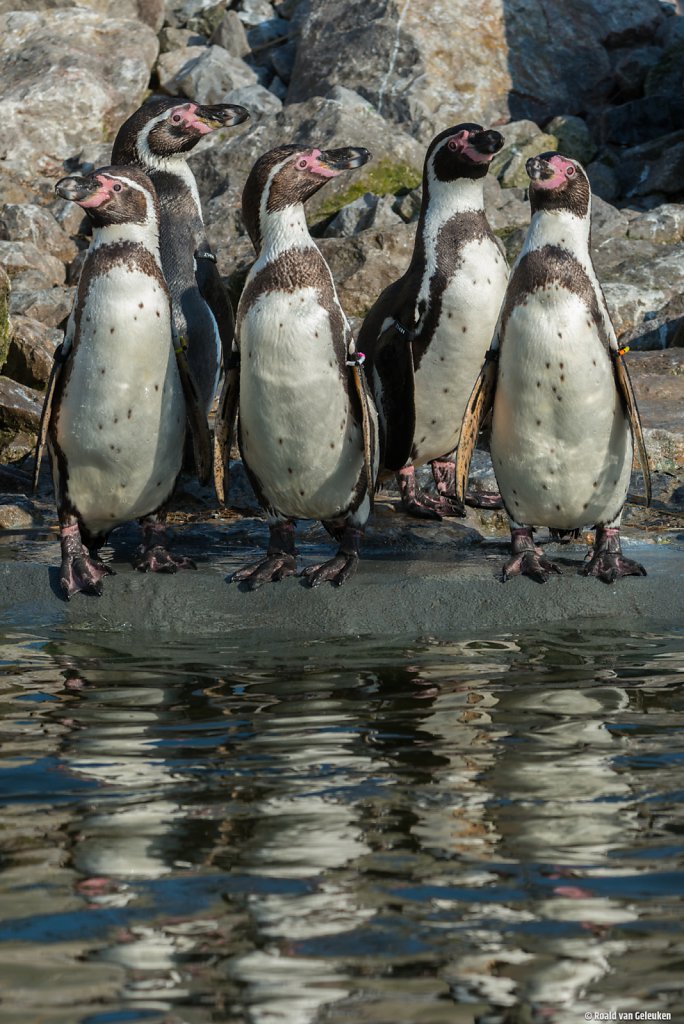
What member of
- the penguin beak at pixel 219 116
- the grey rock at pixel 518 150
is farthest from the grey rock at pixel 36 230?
the penguin beak at pixel 219 116

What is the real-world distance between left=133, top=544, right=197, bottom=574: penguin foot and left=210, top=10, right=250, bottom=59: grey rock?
48.3 ft

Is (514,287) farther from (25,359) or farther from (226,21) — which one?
(226,21)

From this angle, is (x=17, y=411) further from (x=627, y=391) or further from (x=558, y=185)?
(x=627, y=391)

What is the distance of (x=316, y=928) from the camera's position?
2643 mm

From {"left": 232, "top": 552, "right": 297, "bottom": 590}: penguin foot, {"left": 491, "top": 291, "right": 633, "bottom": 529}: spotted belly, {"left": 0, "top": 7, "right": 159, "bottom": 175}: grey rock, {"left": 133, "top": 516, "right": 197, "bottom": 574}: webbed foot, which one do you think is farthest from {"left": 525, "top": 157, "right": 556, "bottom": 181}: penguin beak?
{"left": 0, "top": 7, "right": 159, "bottom": 175}: grey rock

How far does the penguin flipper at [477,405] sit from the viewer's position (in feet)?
17.8

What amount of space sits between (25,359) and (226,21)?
35.1 feet

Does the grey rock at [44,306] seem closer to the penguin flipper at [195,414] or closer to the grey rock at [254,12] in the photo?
the penguin flipper at [195,414]

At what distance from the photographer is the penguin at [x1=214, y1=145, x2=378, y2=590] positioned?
521 centimetres

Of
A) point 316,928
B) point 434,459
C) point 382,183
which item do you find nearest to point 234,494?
point 434,459

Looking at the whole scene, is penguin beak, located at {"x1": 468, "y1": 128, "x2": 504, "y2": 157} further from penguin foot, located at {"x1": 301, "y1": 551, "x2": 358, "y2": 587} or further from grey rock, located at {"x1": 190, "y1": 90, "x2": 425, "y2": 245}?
grey rock, located at {"x1": 190, "y1": 90, "x2": 425, "y2": 245}

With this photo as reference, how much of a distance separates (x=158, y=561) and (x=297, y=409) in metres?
0.86

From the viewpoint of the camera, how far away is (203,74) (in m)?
17.7

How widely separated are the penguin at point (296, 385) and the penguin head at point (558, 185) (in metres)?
0.67
